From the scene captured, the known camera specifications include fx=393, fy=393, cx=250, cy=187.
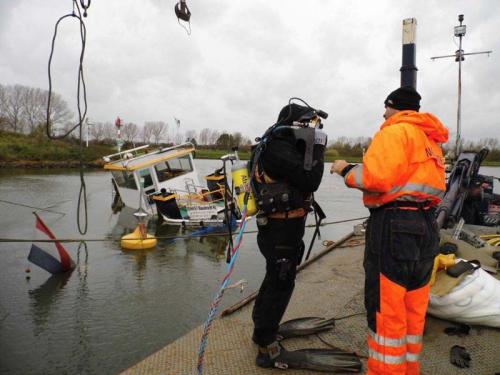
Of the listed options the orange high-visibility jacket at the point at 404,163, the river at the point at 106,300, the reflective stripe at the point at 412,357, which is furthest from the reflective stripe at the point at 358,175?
the river at the point at 106,300

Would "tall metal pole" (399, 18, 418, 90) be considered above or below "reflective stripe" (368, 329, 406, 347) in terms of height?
above

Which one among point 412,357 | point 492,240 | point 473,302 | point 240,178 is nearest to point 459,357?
point 473,302

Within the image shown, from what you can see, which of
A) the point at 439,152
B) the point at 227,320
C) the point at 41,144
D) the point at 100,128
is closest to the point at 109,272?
the point at 227,320

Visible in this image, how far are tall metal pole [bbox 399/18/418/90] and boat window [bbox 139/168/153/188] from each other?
1068 centimetres

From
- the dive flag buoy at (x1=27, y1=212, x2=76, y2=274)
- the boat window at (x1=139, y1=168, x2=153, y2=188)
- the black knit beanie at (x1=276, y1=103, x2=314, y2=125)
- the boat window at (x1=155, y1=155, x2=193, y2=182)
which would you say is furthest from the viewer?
the boat window at (x1=155, y1=155, x2=193, y2=182)

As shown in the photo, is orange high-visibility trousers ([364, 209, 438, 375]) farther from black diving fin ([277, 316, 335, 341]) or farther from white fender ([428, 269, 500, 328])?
white fender ([428, 269, 500, 328])

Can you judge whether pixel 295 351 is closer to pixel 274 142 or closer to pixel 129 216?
pixel 274 142

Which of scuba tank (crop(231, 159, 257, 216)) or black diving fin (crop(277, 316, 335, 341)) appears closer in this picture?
scuba tank (crop(231, 159, 257, 216))

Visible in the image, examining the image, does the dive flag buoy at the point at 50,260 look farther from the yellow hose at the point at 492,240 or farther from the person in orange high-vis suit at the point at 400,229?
the yellow hose at the point at 492,240

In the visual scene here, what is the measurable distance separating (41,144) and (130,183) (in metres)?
44.1

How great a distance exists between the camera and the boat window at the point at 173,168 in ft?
47.4

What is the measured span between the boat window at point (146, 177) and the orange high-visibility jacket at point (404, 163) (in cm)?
1268

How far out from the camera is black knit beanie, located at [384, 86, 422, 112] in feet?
7.63

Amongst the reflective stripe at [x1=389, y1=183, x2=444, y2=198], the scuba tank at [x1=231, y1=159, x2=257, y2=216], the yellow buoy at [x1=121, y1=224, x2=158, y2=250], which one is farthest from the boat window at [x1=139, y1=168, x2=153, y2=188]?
the reflective stripe at [x1=389, y1=183, x2=444, y2=198]
